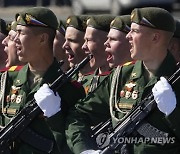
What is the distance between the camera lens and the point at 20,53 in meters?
7.83

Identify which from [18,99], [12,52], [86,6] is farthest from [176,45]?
[86,6]

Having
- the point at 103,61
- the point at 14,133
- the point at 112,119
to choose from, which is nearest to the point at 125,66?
the point at 112,119

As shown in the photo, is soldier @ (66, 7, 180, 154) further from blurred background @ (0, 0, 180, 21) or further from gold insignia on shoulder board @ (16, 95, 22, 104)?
blurred background @ (0, 0, 180, 21)

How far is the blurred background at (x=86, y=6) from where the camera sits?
73.6 feet

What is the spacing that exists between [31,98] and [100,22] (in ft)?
6.50

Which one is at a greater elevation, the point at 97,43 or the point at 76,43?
the point at 97,43

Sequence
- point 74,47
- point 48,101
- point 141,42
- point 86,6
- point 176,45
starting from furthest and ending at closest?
1. point 86,6
2. point 74,47
3. point 176,45
4. point 48,101
5. point 141,42

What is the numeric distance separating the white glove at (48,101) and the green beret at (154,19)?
2.86 feet

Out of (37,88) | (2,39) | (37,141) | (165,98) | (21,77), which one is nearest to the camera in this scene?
(165,98)

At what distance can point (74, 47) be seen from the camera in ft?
32.4

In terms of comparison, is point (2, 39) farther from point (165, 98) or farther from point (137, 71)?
point (165, 98)

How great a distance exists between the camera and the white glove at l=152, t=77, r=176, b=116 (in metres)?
7.05

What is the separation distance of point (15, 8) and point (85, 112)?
19.5 meters

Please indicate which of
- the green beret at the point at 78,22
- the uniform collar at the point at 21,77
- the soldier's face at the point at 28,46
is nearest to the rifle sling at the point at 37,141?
the uniform collar at the point at 21,77
